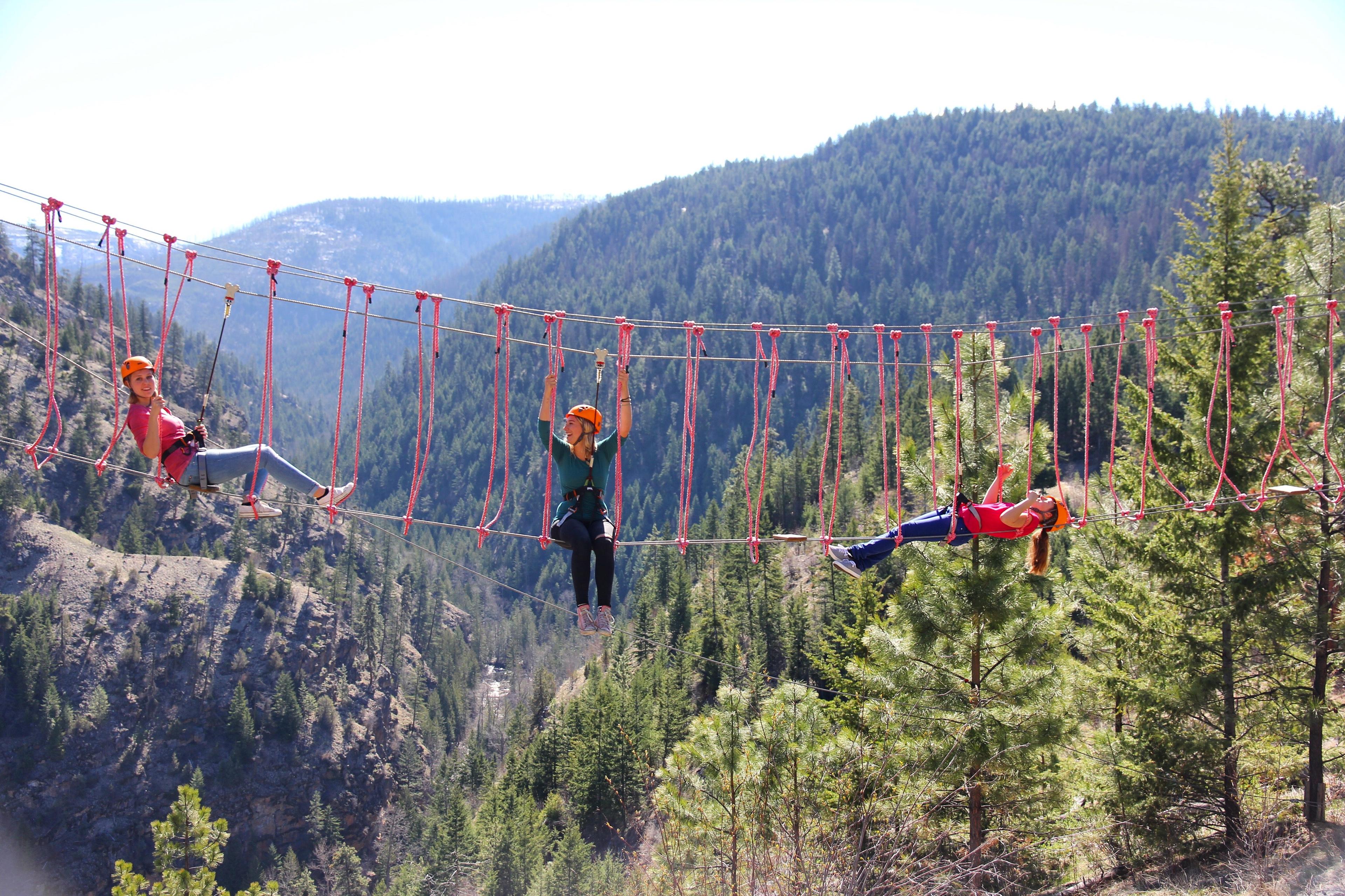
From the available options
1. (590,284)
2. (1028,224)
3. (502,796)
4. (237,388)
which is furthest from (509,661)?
(1028,224)

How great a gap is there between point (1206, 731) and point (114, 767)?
7797cm

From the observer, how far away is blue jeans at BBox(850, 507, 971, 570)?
868 cm

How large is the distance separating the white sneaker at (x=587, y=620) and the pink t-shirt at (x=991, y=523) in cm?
373

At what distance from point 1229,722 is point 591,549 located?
376 inches

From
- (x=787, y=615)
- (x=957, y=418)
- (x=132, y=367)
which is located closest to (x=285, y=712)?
(x=787, y=615)

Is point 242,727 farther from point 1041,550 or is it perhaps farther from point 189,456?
point 1041,550

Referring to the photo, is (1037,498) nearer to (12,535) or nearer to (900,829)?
(900,829)

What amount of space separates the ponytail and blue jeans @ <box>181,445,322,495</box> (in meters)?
6.98

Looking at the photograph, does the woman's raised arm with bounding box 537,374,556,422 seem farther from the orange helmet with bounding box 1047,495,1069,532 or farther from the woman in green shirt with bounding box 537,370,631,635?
the orange helmet with bounding box 1047,495,1069,532

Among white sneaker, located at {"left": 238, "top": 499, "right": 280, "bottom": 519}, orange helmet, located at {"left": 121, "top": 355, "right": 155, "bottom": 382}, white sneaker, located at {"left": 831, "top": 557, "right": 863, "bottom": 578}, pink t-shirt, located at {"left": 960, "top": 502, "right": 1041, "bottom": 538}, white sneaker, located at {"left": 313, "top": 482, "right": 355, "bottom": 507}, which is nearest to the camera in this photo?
orange helmet, located at {"left": 121, "top": 355, "right": 155, "bottom": 382}

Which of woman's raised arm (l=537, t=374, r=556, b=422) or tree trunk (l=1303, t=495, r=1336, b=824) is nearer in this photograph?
woman's raised arm (l=537, t=374, r=556, b=422)

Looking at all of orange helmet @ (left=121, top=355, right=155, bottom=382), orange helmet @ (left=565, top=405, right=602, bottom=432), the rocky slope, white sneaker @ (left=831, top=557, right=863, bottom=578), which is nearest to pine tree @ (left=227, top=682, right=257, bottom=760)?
the rocky slope

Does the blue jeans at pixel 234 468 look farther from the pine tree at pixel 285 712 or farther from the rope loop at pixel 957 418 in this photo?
the pine tree at pixel 285 712

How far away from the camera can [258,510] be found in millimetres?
8289
